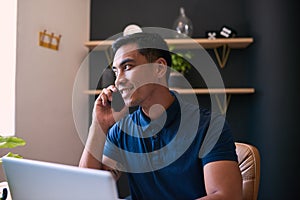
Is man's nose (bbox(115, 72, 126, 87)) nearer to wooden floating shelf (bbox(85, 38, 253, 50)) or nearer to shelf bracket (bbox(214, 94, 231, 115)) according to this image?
wooden floating shelf (bbox(85, 38, 253, 50))

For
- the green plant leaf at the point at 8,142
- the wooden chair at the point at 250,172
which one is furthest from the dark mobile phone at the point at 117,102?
the wooden chair at the point at 250,172

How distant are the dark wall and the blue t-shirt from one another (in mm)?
1497

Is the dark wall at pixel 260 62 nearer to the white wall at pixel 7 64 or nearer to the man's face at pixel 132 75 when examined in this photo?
the white wall at pixel 7 64

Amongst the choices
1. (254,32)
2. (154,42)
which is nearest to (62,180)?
(154,42)

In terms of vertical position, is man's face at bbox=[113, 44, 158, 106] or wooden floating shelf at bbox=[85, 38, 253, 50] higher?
wooden floating shelf at bbox=[85, 38, 253, 50]

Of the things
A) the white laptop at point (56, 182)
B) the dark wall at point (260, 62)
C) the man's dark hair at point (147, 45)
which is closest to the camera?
the white laptop at point (56, 182)

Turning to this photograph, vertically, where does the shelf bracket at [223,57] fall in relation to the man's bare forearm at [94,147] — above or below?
above

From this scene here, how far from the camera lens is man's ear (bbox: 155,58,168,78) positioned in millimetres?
1339

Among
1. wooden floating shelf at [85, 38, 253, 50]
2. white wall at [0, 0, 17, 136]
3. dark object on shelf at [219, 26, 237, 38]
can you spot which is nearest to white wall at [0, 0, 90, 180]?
white wall at [0, 0, 17, 136]

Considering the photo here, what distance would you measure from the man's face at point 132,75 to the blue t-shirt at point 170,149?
0.11 m

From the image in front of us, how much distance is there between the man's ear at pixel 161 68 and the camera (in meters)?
1.34

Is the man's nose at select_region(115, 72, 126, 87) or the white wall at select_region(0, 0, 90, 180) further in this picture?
the white wall at select_region(0, 0, 90, 180)

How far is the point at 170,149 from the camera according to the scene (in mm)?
1236

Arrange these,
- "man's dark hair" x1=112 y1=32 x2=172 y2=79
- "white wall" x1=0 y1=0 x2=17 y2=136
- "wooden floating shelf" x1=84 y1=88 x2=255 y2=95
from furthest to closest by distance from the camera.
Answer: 1. "wooden floating shelf" x1=84 y1=88 x2=255 y2=95
2. "white wall" x1=0 y1=0 x2=17 y2=136
3. "man's dark hair" x1=112 y1=32 x2=172 y2=79
